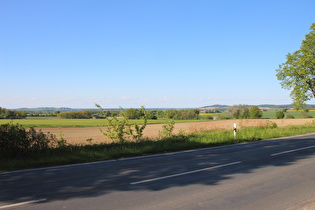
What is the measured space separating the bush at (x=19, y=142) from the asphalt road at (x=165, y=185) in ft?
8.68

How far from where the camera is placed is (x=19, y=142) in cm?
1005

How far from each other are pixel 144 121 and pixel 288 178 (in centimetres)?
973

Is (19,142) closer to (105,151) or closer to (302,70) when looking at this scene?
(105,151)

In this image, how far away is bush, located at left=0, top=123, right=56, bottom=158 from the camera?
32.2 ft

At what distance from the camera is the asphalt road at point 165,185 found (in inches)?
196

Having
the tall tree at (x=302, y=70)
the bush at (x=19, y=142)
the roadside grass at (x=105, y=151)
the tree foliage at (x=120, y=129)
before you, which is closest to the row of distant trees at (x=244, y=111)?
the tall tree at (x=302, y=70)

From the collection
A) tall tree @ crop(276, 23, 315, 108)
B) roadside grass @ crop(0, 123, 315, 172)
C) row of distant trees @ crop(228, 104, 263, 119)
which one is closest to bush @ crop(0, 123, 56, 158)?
roadside grass @ crop(0, 123, 315, 172)

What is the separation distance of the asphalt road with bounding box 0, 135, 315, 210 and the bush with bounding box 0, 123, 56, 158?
2.65m

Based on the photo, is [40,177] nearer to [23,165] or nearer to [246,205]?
[23,165]

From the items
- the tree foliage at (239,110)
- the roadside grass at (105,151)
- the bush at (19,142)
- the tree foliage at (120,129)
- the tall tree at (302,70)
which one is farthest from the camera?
the tree foliage at (239,110)

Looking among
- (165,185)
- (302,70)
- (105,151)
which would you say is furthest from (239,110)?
(165,185)

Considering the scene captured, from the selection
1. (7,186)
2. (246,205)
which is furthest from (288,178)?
(7,186)

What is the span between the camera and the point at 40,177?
23.0ft

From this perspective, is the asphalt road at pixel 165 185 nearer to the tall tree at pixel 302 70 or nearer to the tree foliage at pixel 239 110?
the tall tree at pixel 302 70
